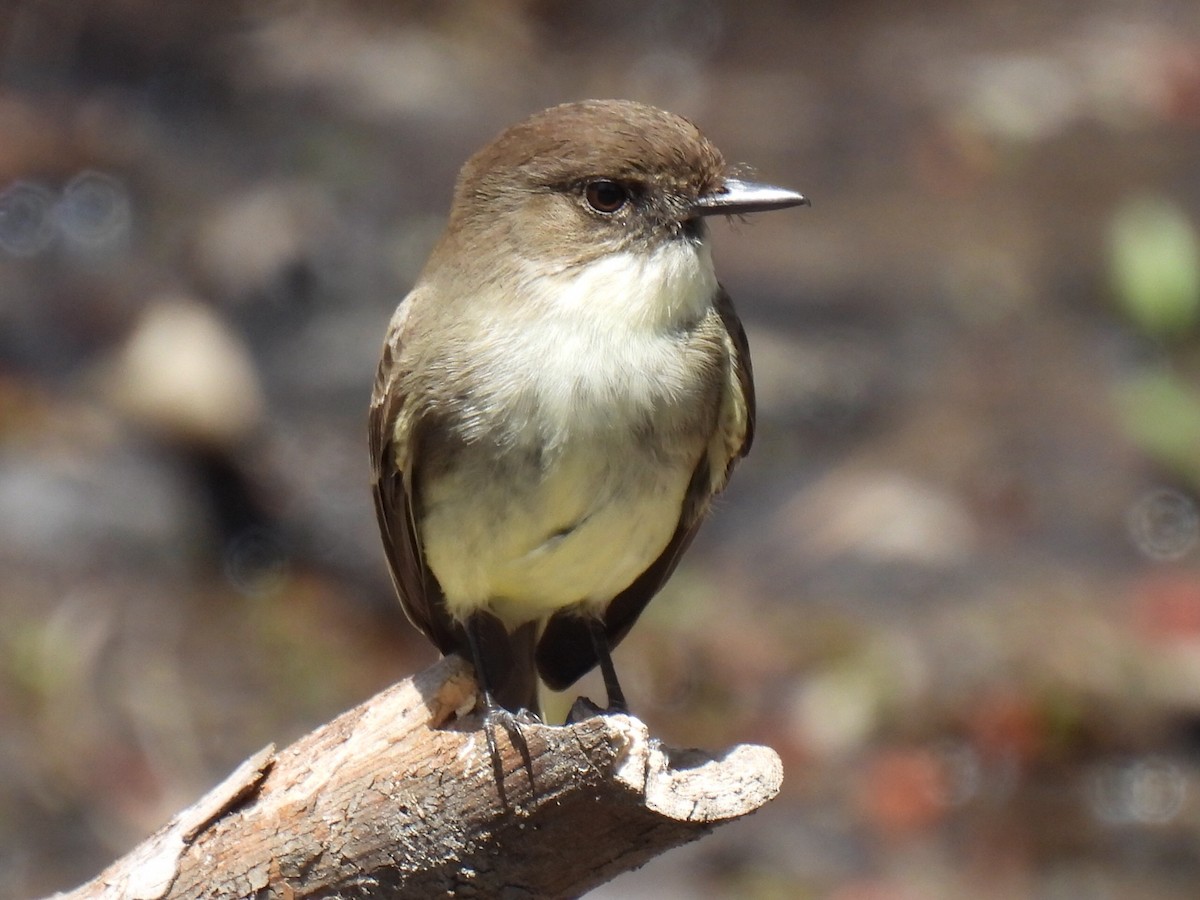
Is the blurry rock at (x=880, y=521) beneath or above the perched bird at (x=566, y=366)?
beneath

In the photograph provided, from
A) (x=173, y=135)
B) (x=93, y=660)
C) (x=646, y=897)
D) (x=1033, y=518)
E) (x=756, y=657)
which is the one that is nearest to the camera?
(x=646, y=897)

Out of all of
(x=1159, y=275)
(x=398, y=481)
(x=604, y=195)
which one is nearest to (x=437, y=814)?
(x=398, y=481)

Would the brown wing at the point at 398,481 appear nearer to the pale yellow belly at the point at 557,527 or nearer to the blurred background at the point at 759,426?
the pale yellow belly at the point at 557,527

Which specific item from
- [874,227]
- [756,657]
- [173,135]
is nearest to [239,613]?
[756,657]

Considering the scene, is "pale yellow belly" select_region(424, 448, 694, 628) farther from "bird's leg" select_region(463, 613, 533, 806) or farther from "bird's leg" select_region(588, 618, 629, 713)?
"bird's leg" select_region(588, 618, 629, 713)

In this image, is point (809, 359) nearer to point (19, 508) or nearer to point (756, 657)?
point (756, 657)

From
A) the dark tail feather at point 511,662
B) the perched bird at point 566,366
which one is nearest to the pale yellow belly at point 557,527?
the perched bird at point 566,366
